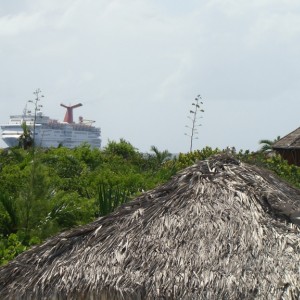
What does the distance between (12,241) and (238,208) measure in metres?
4.48

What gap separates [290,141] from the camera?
26953mm

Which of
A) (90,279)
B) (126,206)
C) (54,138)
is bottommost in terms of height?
(90,279)

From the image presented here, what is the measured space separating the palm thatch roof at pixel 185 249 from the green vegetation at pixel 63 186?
65.2 inches

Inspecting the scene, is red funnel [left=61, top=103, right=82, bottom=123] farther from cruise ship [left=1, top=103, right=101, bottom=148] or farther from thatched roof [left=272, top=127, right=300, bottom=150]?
thatched roof [left=272, top=127, right=300, bottom=150]

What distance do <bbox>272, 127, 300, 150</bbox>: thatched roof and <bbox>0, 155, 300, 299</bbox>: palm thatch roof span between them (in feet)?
64.7


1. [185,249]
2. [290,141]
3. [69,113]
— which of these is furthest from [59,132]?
[185,249]

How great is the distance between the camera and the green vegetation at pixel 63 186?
407 inches

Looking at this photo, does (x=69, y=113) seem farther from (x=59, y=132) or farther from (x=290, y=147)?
(x=290, y=147)

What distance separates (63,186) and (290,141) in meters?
12.4

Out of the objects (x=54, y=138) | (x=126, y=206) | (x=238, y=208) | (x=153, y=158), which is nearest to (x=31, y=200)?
(x=126, y=206)

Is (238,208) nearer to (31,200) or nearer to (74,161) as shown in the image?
(31,200)

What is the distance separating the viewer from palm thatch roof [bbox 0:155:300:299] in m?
6.04

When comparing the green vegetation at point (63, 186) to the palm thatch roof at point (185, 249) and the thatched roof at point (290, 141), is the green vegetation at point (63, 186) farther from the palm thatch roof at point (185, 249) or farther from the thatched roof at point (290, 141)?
the thatched roof at point (290, 141)

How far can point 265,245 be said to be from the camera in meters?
6.23
